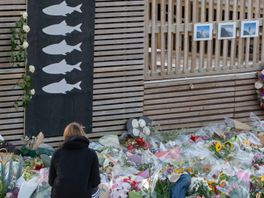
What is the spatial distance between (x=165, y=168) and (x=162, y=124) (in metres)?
3.01

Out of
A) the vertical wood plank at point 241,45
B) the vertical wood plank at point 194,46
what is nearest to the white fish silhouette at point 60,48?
the vertical wood plank at point 194,46

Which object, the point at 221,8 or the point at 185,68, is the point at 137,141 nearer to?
the point at 185,68

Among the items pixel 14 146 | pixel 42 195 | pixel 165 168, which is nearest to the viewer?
pixel 42 195

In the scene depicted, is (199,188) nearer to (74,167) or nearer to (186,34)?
(74,167)

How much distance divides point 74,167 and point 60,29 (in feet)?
13.9

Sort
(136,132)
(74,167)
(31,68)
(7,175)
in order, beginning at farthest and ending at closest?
(136,132) < (31,68) < (7,175) < (74,167)

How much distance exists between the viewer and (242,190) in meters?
11.4

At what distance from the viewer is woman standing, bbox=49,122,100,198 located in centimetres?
968

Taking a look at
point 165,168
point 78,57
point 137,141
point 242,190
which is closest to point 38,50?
point 78,57

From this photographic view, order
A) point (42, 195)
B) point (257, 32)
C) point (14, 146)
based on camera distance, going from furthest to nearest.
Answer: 1. point (257, 32)
2. point (14, 146)
3. point (42, 195)

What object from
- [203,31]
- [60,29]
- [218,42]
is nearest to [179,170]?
[60,29]

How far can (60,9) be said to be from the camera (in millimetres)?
13539

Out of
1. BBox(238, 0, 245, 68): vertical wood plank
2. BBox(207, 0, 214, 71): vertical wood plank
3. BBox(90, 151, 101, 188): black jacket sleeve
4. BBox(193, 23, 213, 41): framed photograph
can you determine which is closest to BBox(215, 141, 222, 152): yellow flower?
BBox(207, 0, 214, 71): vertical wood plank

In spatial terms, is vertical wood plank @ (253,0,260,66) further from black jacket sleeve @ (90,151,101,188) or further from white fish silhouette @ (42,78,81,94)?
black jacket sleeve @ (90,151,101,188)
